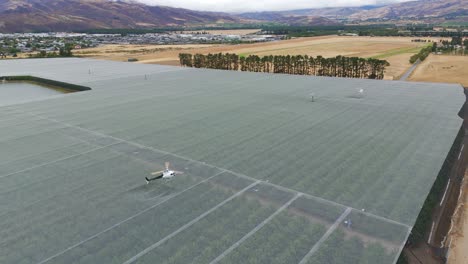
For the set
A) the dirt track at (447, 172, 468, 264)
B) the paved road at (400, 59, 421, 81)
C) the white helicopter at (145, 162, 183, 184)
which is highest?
the paved road at (400, 59, 421, 81)

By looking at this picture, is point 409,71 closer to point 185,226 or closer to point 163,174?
point 163,174

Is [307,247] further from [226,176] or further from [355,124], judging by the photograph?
[355,124]

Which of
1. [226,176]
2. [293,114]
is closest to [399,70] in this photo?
[293,114]

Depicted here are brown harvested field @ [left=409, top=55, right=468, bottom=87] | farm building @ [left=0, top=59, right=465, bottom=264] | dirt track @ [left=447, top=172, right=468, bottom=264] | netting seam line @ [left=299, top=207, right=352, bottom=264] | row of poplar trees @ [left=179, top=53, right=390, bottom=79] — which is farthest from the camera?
row of poplar trees @ [left=179, top=53, right=390, bottom=79]

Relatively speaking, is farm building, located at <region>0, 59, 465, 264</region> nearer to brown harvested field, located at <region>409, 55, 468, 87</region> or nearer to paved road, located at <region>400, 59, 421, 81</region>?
brown harvested field, located at <region>409, 55, 468, 87</region>

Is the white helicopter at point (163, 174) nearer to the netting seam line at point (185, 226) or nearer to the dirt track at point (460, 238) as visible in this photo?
the netting seam line at point (185, 226)

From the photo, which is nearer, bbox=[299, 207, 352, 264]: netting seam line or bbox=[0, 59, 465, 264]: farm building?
bbox=[299, 207, 352, 264]: netting seam line

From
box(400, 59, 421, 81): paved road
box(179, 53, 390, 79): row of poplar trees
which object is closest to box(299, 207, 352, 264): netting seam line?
box(179, 53, 390, 79): row of poplar trees
